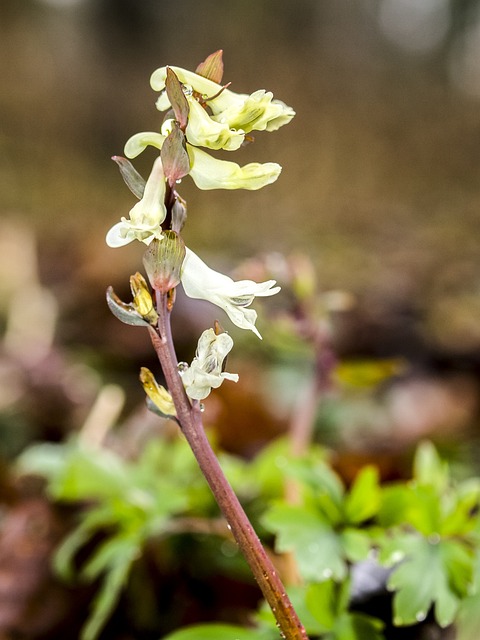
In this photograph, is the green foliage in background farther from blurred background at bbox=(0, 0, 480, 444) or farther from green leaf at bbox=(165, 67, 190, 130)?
blurred background at bbox=(0, 0, 480, 444)

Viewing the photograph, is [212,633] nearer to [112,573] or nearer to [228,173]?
[112,573]

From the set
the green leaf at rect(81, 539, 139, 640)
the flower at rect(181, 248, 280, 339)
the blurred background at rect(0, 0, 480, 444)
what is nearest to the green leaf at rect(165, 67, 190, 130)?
the flower at rect(181, 248, 280, 339)

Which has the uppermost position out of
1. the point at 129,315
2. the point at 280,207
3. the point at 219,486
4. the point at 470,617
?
the point at 129,315

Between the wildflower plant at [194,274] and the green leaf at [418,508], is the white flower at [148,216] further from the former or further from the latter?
the green leaf at [418,508]

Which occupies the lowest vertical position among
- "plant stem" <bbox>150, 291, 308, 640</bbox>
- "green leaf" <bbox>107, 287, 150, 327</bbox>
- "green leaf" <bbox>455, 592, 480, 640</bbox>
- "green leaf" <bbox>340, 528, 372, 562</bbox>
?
"green leaf" <bbox>455, 592, 480, 640</bbox>

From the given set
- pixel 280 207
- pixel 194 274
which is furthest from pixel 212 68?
pixel 280 207

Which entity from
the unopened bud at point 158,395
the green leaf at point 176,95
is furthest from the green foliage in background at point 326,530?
the green leaf at point 176,95

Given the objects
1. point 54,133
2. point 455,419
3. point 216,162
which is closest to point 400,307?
point 455,419
